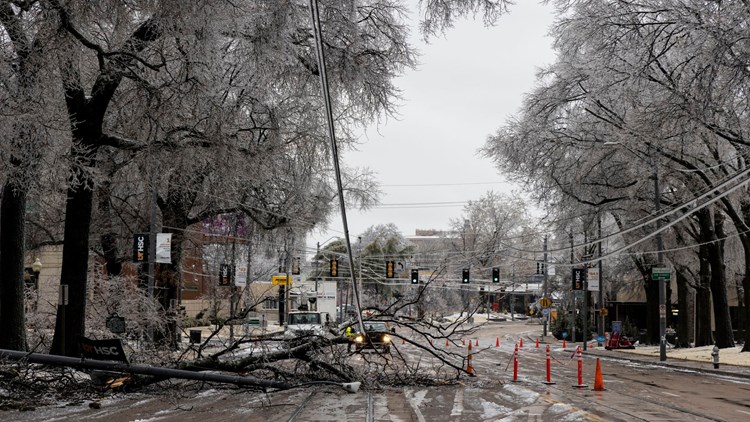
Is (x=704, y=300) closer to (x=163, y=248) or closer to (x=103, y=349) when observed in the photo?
(x=163, y=248)

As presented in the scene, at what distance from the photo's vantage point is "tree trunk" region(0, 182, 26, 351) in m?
19.4

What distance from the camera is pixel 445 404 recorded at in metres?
15.9

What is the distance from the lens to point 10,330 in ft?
63.7

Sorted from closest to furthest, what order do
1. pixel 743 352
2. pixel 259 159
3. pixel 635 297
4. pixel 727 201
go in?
pixel 259 159
pixel 727 201
pixel 743 352
pixel 635 297

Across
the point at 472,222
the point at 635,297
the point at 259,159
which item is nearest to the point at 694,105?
the point at 259,159

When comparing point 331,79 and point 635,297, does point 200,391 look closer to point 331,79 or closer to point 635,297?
point 331,79

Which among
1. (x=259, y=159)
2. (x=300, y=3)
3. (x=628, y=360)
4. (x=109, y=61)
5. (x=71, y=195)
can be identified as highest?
(x=300, y=3)

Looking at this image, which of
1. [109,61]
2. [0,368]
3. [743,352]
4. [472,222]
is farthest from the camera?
[472,222]

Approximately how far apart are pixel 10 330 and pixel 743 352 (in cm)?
2893

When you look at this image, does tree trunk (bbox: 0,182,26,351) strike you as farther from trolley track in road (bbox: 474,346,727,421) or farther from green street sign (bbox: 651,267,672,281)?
green street sign (bbox: 651,267,672,281)

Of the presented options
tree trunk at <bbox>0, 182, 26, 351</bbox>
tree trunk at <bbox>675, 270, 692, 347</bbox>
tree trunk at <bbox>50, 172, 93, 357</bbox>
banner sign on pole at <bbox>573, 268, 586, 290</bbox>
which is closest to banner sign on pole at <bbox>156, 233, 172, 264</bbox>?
tree trunk at <bbox>0, 182, 26, 351</bbox>

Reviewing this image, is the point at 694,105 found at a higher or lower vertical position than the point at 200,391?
higher

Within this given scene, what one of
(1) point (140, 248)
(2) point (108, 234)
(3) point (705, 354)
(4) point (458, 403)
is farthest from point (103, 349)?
(3) point (705, 354)

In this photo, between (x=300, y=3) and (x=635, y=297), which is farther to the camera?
(x=635, y=297)
